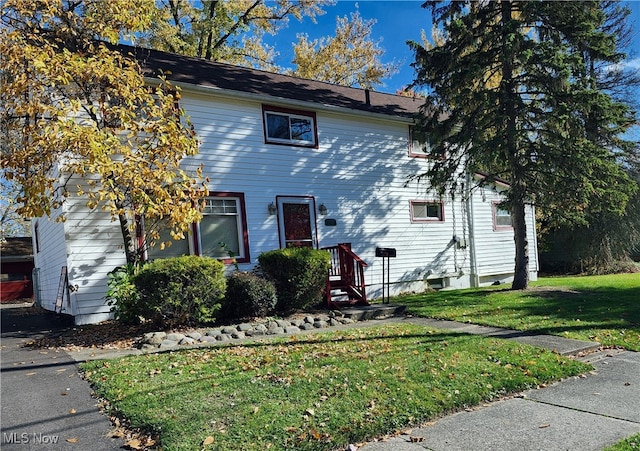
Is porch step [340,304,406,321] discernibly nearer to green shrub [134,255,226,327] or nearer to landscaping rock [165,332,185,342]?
green shrub [134,255,226,327]

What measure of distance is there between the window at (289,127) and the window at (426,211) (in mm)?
4131

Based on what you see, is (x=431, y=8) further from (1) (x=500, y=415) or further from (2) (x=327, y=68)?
(2) (x=327, y=68)

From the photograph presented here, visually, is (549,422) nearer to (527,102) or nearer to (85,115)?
(85,115)

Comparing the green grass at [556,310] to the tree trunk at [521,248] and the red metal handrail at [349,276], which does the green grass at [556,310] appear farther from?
the red metal handrail at [349,276]

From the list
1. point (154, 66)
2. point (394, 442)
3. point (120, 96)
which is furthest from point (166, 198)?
point (394, 442)

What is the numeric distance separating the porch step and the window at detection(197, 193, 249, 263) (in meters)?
3.11

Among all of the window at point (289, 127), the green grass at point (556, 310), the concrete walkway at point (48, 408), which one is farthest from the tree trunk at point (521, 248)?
the concrete walkway at point (48, 408)

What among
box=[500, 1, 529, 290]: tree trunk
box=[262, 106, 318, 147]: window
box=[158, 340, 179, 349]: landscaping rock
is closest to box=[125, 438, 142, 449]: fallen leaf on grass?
box=[158, 340, 179, 349]: landscaping rock

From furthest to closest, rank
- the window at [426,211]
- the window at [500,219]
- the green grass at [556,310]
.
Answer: the window at [500,219], the window at [426,211], the green grass at [556,310]

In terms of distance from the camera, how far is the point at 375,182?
14.4 meters

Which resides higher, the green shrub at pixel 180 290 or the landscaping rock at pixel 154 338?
the green shrub at pixel 180 290

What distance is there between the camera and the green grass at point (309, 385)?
393 centimetres

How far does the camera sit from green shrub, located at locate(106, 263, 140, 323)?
8414 mm

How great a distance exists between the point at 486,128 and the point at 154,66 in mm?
8569
